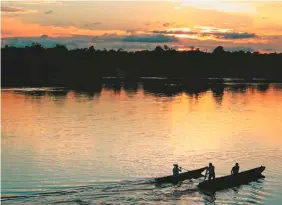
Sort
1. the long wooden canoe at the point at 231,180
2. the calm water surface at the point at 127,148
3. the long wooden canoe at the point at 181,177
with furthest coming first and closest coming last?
the long wooden canoe at the point at 181,177, the long wooden canoe at the point at 231,180, the calm water surface at the point at 127,148

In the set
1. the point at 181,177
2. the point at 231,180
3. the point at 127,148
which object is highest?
the point at 181,177

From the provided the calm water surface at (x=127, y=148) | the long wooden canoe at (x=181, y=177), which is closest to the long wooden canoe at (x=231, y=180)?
the calm water surface at (x=127, y=148)

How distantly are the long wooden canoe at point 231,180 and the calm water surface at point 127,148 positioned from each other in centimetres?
62

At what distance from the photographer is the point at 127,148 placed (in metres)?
50.3

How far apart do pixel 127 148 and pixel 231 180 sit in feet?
53.5

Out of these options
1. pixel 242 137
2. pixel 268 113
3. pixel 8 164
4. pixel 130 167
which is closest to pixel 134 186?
pixel 130 167

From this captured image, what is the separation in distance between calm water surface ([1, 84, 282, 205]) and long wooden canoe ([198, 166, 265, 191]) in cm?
62

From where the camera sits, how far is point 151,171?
4075 cm

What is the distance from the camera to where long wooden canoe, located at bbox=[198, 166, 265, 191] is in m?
34.8

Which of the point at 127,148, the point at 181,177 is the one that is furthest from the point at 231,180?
the point at 127,148

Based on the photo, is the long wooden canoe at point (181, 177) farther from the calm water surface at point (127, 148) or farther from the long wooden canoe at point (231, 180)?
the long wooden canoe at point (231, 180)

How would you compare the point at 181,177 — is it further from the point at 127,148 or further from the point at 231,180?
the point at 127,148

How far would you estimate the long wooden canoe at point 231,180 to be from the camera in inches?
1371

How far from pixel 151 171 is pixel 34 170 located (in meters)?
9.90
